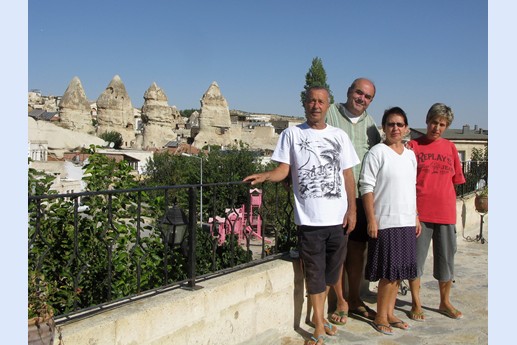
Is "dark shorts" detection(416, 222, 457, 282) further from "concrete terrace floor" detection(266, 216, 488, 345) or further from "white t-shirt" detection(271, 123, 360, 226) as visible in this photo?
"white t-shirt" detection(271, 123, 360, 226)

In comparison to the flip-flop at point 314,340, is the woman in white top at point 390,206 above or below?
above

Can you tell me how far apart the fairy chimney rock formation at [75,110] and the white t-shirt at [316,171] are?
6973cm

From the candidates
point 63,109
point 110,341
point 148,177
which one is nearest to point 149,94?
point 63,109

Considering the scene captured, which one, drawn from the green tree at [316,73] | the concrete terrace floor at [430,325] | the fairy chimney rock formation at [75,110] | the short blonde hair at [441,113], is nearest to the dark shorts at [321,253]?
the concrete terrace floor at [430,325]

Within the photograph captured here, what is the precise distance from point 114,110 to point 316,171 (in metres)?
71.8

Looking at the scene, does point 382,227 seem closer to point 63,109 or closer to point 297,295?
point 297,295

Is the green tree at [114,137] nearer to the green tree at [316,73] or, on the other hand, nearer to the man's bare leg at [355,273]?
the green tree at [316,73]

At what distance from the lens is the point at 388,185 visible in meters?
3.66

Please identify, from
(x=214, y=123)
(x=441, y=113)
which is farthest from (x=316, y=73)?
(x=441, y=113)

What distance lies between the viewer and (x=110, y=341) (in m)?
2.66

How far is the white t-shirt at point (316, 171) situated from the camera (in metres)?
3.39

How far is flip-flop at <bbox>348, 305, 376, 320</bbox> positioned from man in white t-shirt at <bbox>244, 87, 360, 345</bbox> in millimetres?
722

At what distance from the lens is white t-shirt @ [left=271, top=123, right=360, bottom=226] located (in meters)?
3.39

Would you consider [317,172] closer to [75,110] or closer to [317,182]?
[317,182]
